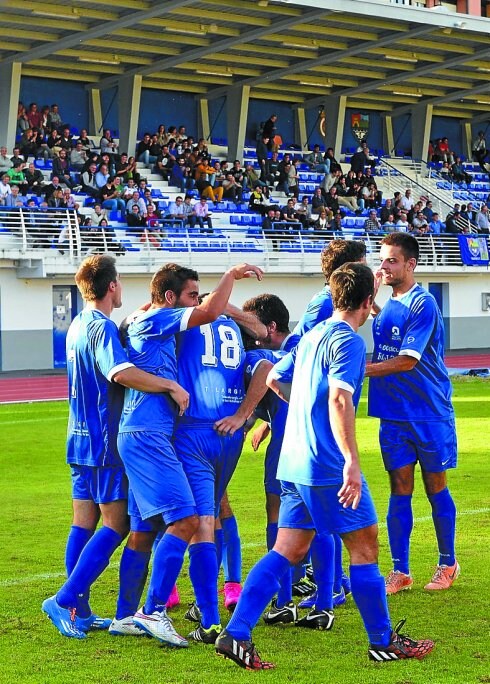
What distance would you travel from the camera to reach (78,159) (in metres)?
32.4

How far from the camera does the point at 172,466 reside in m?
6.00

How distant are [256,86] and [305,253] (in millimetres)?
9401

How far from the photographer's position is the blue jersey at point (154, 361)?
20.0 feet

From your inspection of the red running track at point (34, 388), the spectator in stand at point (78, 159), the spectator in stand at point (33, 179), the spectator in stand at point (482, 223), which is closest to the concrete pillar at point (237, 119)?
the spectator in stand at point (78, 159)

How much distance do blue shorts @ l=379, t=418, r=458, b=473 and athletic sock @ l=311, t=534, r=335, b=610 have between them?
111 centimetres

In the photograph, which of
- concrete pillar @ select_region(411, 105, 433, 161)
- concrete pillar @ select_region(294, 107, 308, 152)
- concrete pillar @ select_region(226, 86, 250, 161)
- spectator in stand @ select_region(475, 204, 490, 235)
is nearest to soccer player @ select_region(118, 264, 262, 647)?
concrete pillar @ select_region(226, 86, 250, 161)

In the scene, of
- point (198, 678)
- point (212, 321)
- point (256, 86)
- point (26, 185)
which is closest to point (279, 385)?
point (212, 321)

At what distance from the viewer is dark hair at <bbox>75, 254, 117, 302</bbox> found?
639cm

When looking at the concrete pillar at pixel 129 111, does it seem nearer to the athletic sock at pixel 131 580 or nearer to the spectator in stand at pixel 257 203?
the spectator in stand at pixel 257 203

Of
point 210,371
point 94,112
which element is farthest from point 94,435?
point 94,112

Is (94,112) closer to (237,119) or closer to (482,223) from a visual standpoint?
(237,119)

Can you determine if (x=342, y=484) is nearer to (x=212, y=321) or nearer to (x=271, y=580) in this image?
(x=271, y=580)

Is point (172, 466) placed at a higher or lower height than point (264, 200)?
lower

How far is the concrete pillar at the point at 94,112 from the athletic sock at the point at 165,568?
1303 inches
